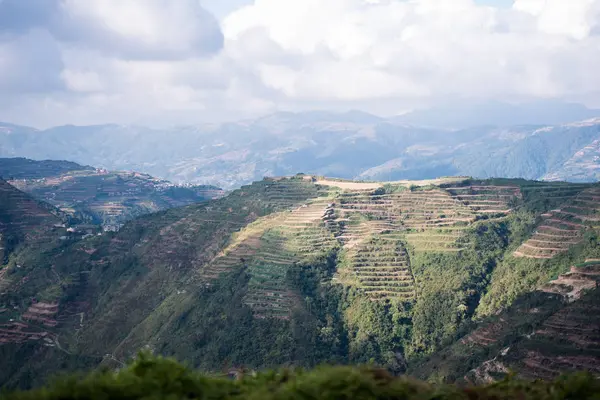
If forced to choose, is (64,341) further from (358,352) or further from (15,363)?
(358,352)

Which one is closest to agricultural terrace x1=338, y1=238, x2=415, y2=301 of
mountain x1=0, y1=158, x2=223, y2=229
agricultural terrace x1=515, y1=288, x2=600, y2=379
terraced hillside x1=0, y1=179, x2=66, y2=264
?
agricultural terrace x1=515, y1=288, x2=600, y2=379

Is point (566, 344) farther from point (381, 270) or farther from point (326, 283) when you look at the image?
point (326, 283)

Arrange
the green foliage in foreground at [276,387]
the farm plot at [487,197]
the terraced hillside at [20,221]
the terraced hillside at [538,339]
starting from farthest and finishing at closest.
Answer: the terraced hillside at [20,221] → the farm plot at [487,197] → the terraced hillside at [538,339] → the green foliage in foreground at [276,387]

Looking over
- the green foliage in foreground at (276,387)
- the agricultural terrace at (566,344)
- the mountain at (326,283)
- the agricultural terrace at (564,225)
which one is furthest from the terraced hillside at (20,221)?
the green foliage in foreground at (276,387)

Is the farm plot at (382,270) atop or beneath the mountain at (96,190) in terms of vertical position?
beneath

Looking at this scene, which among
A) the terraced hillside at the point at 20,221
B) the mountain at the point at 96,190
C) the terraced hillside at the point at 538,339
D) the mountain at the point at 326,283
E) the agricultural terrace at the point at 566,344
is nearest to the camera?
the agricultural terrace at the point at 566,344

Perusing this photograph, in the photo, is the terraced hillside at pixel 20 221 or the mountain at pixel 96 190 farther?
the mountain at pixel 96 190

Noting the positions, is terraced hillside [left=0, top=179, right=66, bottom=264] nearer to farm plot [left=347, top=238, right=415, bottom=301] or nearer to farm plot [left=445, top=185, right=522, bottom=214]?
farm plot [left=347, top=238, right=415, bottom=301]

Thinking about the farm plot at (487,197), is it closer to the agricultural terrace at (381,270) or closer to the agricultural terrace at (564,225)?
the agricultural terrace at (564,225)
